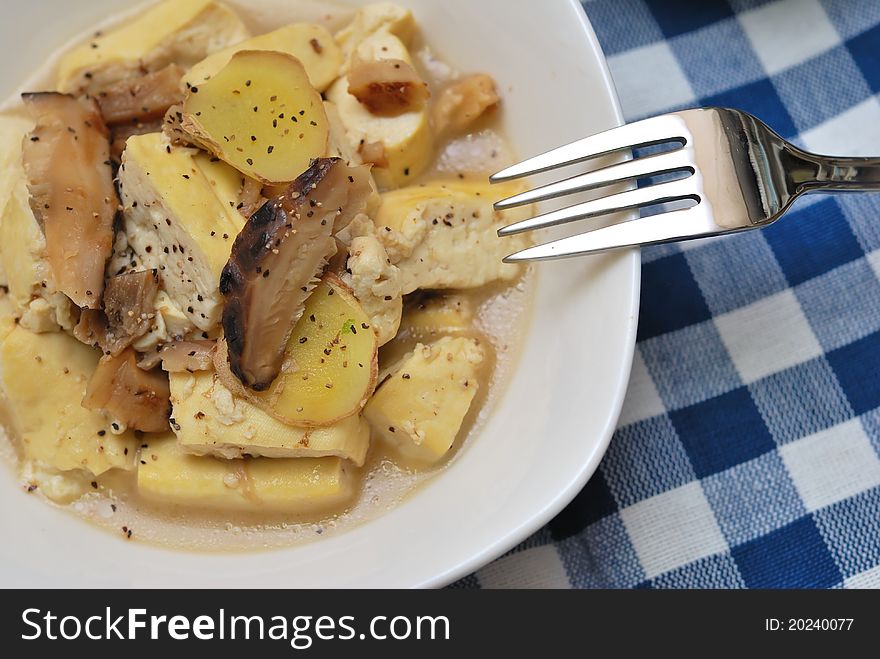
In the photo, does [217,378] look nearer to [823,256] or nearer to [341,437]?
[341,437]

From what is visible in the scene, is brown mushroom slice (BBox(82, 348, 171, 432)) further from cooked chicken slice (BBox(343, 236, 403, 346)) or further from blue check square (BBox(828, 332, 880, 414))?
blue check square (BBox(828, 332, 880, 414))

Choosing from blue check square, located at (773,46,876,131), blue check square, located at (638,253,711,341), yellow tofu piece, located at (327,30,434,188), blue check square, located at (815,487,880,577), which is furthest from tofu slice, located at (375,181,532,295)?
blue check square, located at (815,487,880,577)

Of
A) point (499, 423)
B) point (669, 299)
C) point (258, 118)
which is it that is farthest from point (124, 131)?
point (669, 299)

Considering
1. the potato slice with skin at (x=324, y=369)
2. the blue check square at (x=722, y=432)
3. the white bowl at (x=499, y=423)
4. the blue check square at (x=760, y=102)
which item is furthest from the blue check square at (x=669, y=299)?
the potato slice with skin at (x=324, y=369)

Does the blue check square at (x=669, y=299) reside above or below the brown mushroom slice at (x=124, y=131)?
below

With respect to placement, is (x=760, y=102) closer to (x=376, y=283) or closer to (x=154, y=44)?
(x=376, y=283)

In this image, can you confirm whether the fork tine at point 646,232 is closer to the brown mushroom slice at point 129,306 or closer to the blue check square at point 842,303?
the blue check square at point 842,303
